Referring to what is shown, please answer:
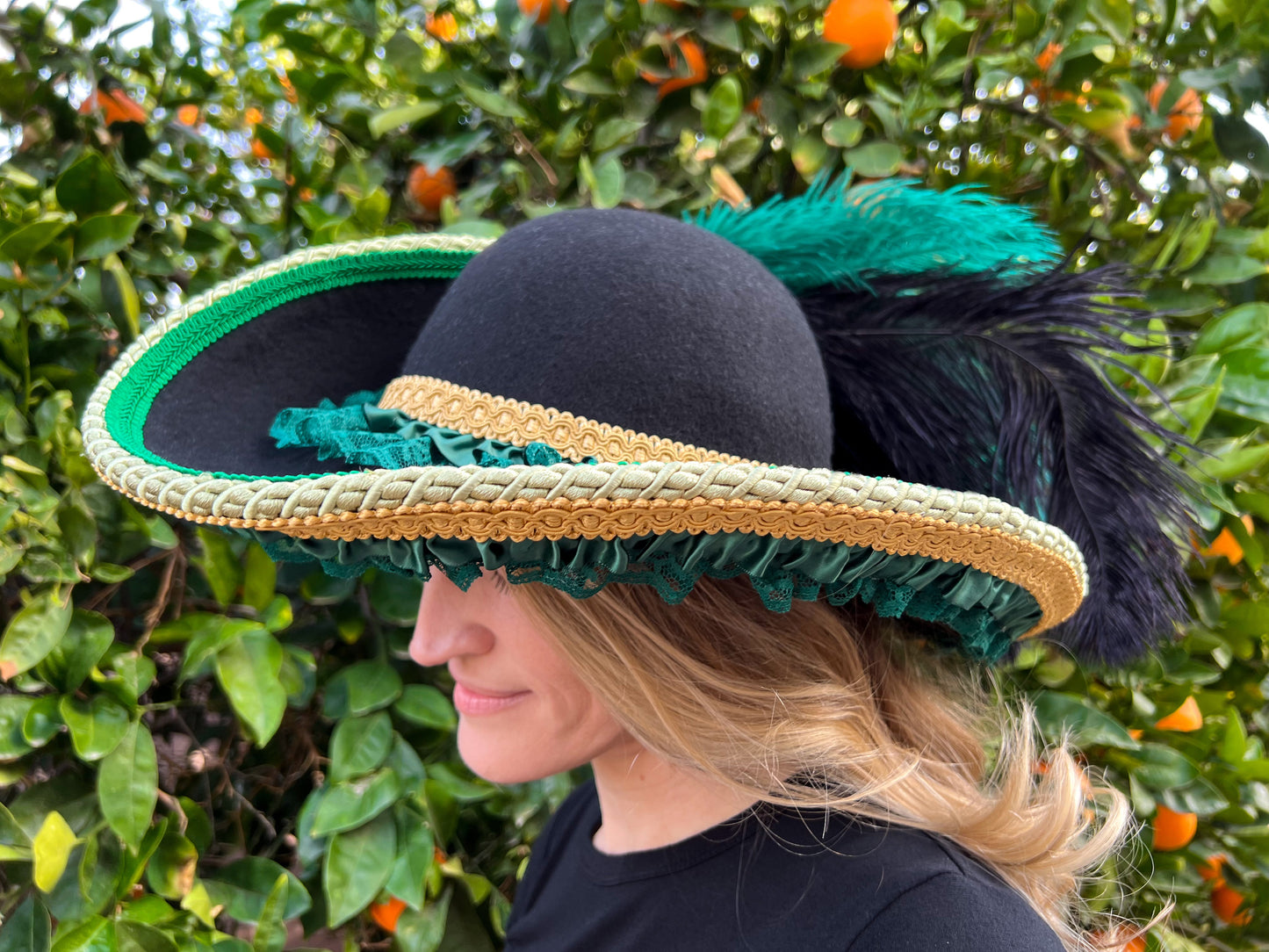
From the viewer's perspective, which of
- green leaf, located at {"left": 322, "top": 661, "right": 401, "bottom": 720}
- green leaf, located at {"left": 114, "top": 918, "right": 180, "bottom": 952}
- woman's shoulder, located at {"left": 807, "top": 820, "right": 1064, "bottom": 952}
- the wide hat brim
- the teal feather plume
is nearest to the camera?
the wide hat brim

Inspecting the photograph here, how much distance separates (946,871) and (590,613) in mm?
385

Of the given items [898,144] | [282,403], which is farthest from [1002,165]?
[282,403]

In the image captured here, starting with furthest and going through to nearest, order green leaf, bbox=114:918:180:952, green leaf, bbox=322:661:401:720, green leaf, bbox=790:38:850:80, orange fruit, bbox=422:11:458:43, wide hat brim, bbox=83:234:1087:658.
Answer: orange fruit, bbox=422:11:458:43 → green leaf, bbox=790:38:850:80 → green leaf, bbox=322:661:401:720 → green leaf, bbox=114:918:180:952 → wide hat brim, bbox=83:234:1087:658

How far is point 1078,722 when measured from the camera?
1.07m

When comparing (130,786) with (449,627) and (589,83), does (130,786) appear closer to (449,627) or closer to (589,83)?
(449,627)

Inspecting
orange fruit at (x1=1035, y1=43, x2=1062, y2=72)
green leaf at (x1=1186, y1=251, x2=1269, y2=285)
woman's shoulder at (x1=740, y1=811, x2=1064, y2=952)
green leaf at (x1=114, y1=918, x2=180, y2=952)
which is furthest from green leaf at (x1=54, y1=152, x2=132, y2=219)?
green leaf at (x1=1186, y1=251, x2=1269, y2=285)

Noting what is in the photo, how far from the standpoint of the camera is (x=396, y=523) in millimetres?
563

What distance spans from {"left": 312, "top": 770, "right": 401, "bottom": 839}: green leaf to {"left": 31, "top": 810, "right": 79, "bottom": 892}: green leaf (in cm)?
22

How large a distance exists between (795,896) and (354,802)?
50 cm

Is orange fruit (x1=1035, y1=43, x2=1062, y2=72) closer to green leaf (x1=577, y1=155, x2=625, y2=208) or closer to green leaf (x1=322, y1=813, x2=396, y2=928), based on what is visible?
green leaf (x1=577, y1=155, x2=625, y2=208)

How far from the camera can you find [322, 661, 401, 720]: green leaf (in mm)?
972

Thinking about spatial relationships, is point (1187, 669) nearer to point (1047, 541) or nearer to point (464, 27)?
point (1047, 541)

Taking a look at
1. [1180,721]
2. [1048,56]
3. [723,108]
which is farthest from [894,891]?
[1048,56]

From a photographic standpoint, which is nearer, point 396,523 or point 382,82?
point 396,523
